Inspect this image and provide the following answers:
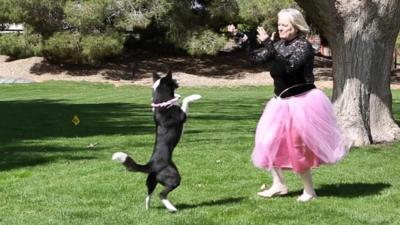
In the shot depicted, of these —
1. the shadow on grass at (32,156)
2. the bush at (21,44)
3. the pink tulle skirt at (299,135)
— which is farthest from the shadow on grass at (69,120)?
the bush at (21,44)

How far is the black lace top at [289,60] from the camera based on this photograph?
655 centimetres

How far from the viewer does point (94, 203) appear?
6859mm

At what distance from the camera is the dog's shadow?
7.19m

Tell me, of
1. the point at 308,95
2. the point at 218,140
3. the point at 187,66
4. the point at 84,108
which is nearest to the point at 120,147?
the point at 218,140

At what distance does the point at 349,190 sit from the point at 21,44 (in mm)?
28672

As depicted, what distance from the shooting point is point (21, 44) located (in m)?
34.0

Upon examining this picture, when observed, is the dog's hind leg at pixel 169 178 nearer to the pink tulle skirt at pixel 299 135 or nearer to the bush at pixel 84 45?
the pink tulle skirt at pixel 299 135

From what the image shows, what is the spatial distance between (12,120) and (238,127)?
4.85 m

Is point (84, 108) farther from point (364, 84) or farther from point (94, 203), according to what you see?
point (94, 203)

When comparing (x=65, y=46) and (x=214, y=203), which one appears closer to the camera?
(x=214, y=203)

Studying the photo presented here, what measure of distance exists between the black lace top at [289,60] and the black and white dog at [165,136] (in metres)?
0.96

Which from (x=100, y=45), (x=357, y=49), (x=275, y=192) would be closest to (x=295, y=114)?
(x=275, y=192)

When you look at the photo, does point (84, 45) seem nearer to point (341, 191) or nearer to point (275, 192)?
point (341, 191)

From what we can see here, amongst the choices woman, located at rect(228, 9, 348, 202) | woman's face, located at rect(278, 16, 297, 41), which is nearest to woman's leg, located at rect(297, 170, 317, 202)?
woman, located at rect(228, 9, 348, 202)
